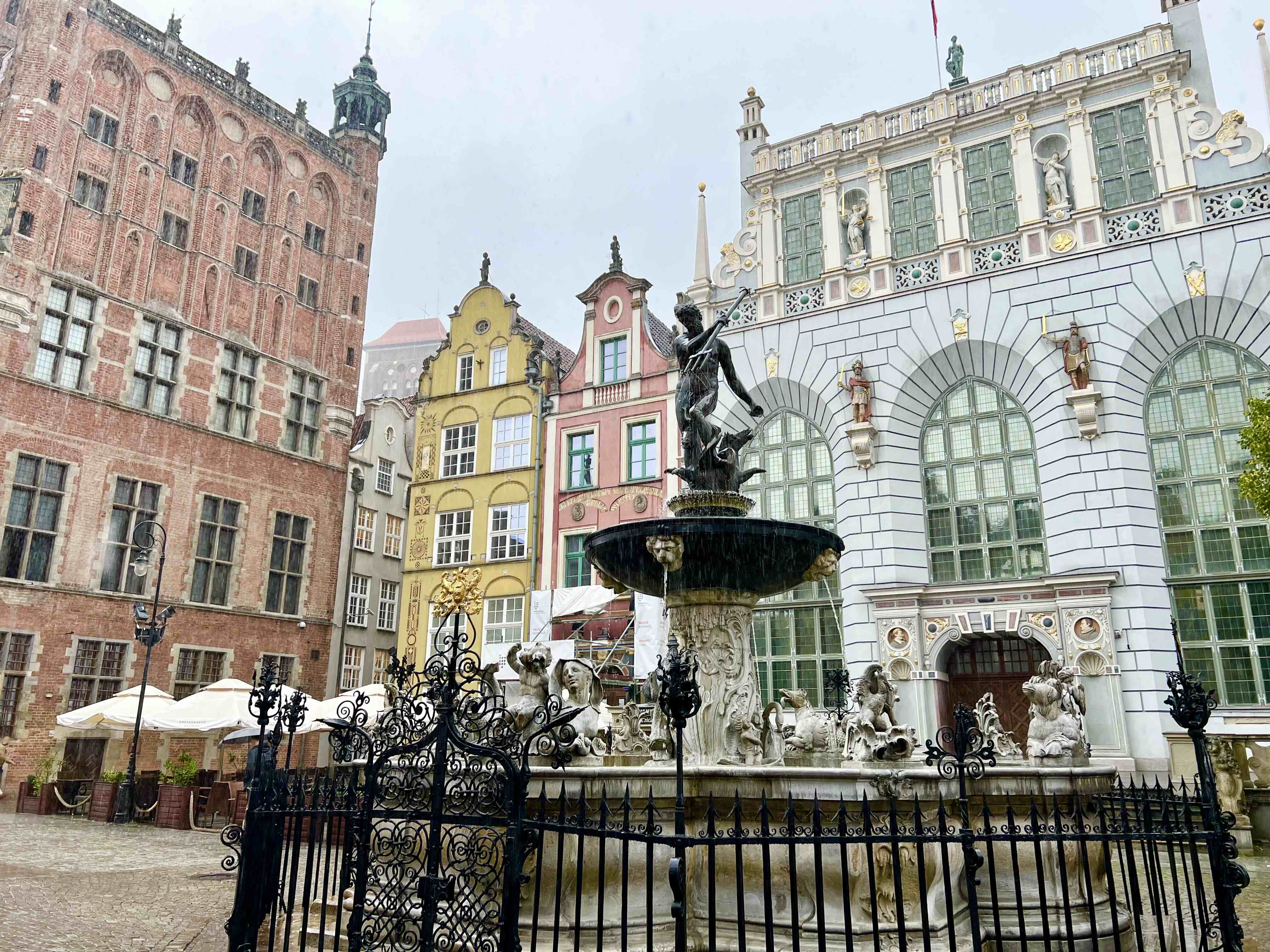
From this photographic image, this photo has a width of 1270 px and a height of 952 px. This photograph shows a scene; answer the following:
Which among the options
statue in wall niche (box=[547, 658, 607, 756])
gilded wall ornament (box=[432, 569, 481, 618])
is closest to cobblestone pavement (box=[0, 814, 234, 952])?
statue in wall niche (box=[547, 658, 607, 756])

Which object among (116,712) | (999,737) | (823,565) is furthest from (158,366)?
(999,737)

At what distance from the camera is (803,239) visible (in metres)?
25.8

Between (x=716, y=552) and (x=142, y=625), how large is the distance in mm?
23017

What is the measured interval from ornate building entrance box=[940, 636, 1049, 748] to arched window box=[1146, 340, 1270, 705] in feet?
10.5

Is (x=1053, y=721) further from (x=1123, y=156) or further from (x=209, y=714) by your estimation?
(x=1123, y=156)

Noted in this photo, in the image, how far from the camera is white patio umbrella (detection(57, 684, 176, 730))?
20.0 m

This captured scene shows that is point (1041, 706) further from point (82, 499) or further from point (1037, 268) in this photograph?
point (82, 499)

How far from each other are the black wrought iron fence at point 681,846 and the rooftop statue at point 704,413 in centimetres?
335

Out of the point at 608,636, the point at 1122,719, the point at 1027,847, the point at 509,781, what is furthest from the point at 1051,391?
the point at 509,781

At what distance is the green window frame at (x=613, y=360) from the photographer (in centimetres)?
2772

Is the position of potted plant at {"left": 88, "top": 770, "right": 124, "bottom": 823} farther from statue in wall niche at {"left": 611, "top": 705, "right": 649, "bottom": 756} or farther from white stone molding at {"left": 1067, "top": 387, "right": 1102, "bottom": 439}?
white stone molding at {"left": 1067, "top": 387, "right": 1102, "bottom": 439}

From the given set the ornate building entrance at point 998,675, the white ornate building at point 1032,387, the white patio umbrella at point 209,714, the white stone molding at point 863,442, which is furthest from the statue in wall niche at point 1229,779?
the white patio umbrella at point 209,714

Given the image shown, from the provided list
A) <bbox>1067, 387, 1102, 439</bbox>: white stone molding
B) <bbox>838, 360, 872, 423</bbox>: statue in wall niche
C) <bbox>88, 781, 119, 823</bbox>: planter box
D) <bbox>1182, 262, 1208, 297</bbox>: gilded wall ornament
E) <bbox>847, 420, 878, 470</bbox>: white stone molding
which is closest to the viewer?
<bbox>88, 781, 119, 823</bbox>: planter box

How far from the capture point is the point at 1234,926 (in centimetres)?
536
